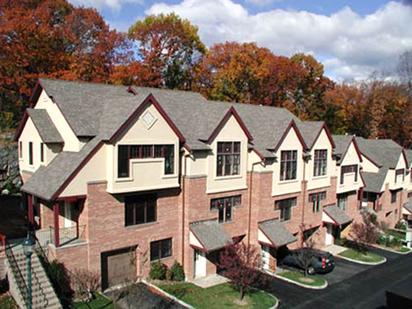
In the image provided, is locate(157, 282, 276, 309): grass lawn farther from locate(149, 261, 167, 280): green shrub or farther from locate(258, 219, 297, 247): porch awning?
locate(258, 219, 297, 247): porch awning

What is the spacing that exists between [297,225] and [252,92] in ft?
107

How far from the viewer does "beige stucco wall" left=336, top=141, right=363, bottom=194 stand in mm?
38281

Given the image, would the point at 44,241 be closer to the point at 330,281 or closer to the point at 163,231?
the point at 163,231

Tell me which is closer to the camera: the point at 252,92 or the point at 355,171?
the point at 355,171

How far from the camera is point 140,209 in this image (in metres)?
24.0

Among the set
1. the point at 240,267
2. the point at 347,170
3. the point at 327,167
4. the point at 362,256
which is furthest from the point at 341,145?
the point at 240,267

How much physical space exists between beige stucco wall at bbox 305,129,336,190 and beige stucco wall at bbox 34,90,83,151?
20.1 meters

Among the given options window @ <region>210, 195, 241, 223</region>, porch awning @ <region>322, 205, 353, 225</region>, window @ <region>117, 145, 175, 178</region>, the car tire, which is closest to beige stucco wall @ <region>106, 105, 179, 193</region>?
window @ <region>117, 145, 175, 178</region>

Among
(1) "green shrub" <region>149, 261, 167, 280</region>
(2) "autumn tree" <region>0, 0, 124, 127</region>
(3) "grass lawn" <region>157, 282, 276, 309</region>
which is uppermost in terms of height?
(2) "autumn tree" <region>0, 0, 124, 127</region>

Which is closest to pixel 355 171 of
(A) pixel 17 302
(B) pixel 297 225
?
(B) pixel 297 225

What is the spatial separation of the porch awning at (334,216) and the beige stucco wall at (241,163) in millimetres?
11586

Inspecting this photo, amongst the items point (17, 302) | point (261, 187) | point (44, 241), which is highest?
point (261, 187)

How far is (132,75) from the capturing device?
4800 centimetres

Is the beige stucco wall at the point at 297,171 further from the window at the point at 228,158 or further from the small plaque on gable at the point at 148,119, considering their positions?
the small plaque on gable at the point at 148,119
